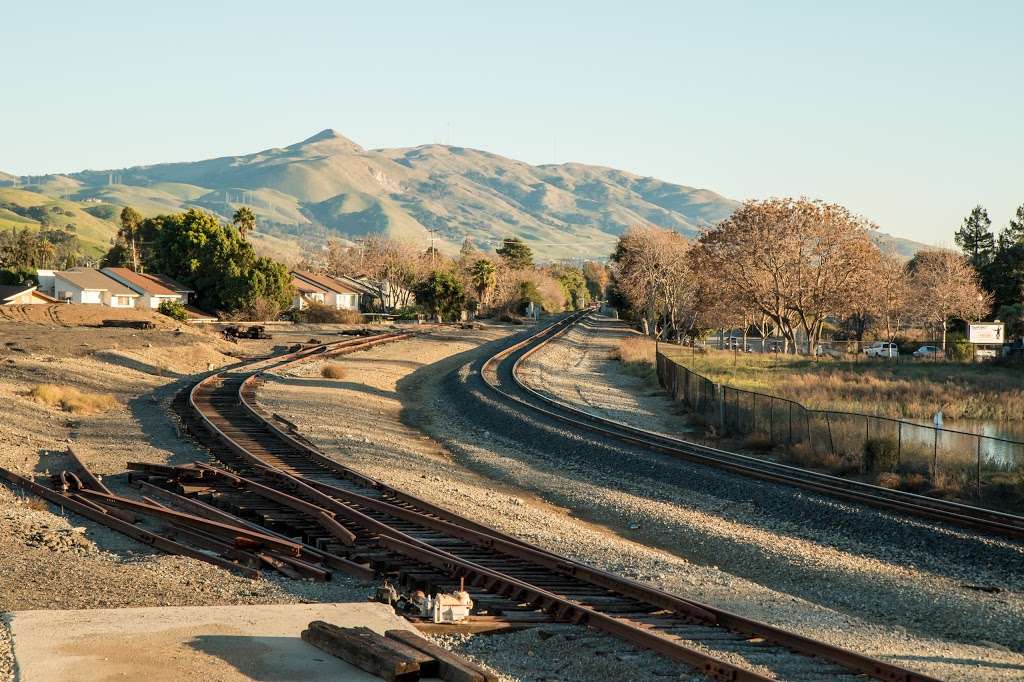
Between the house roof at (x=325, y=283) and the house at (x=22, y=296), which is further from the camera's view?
the house roof at (x=325, y=283)

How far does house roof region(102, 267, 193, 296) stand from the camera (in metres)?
101

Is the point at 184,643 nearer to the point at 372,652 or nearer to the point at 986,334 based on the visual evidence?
the point at 372,652

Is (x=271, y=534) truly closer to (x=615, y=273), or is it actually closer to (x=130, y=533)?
(x=130, y=533)

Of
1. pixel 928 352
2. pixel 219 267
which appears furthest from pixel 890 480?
pixel 219 267

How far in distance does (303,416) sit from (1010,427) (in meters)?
25.9

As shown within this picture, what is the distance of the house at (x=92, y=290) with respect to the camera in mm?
100250

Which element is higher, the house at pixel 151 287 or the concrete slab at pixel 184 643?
the house at pixel 151 287

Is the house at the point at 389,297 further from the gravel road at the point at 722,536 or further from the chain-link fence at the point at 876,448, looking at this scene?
the chain-link fence at the point at 876,448

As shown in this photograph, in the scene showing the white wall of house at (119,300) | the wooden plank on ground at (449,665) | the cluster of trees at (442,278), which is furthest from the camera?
the cluster of trees at (442,278)

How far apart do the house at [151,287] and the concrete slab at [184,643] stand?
90.8 meters

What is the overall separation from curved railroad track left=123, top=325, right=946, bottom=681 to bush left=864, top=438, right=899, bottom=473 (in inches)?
493

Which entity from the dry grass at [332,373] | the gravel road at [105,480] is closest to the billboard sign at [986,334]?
the dry grass at [332,373]

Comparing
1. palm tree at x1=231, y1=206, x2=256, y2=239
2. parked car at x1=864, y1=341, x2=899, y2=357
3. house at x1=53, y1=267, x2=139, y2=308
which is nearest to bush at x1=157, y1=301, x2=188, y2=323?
house at x1=53, y1=267, x2=139, y2=308

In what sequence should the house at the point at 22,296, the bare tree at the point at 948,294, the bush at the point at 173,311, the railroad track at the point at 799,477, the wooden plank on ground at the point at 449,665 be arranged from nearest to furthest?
the wooden plank on ground at the point at 449,665
the railroad track at the point at 799,477
the bush at the point at 173,311
the house at the point at 22,296
the bare tree at the point at 948,294
